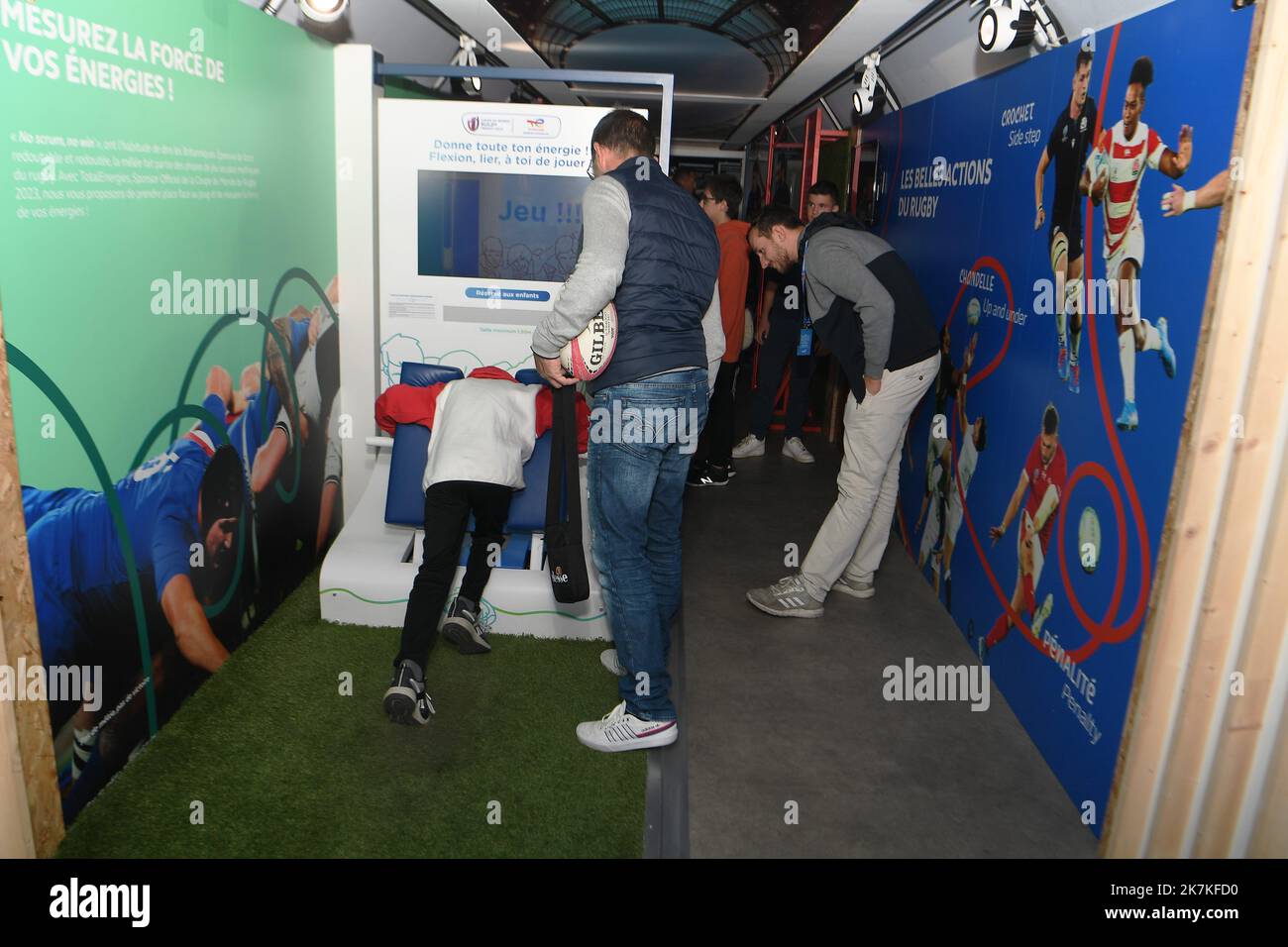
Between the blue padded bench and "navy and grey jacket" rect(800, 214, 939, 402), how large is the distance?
48.8 inches

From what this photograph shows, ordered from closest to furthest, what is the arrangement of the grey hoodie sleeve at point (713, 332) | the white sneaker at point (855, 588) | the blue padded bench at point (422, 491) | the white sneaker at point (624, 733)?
the white sneaker at point (624, 733) → the grey hoodie sleeve at point (713, 332) → the blue padded bench at point (422, 491) → the white sneaker at point (855, 588)

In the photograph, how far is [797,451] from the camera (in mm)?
6598

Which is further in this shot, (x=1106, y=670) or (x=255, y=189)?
(x=255, y=189)

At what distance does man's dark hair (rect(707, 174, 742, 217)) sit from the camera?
5.56m

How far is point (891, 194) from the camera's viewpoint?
5914 millimetres

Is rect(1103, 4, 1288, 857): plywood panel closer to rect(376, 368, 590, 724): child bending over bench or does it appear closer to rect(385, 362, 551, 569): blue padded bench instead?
rect(376, 368, 590, 724): child bending over bench

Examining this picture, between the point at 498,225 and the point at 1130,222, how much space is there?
2.72 metres

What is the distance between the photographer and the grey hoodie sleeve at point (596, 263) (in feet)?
9.18

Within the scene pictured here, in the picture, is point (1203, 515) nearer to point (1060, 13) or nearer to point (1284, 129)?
point (1284, 129)

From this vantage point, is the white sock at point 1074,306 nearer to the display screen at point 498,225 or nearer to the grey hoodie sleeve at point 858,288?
the grey hoodie sleeve at point 858,288

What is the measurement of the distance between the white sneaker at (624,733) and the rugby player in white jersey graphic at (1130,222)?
1644mm

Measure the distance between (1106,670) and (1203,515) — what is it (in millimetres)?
857

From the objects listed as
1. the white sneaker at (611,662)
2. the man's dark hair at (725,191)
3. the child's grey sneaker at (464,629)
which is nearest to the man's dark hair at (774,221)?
the man's dark hair at (725,191)

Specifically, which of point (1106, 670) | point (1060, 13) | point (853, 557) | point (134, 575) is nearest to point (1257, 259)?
point (1106, 670)
